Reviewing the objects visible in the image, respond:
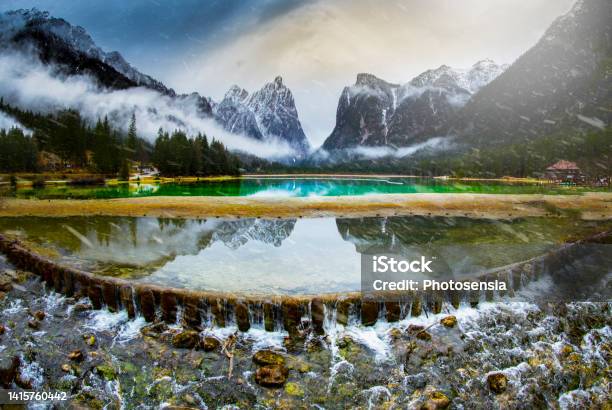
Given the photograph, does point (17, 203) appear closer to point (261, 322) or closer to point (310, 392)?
point (261, 322)

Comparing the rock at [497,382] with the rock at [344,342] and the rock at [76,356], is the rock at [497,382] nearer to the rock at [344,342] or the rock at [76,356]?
the rock at [344,342]

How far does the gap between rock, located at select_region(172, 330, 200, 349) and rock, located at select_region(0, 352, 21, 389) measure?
11.8 ft

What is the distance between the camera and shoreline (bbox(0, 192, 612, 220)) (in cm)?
3070

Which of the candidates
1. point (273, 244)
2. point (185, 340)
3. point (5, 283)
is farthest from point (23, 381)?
point (273, 244)

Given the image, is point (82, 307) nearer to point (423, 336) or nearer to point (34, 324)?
point (34, 324)

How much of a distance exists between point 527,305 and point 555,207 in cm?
3042

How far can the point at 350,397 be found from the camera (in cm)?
774

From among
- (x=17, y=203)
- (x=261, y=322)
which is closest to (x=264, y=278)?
(x=261, y=322)

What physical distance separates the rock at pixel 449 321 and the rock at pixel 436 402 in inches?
130

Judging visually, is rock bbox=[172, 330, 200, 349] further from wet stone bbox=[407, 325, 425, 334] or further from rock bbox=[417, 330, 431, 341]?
rock bbox=[417, 330, 431, 341]

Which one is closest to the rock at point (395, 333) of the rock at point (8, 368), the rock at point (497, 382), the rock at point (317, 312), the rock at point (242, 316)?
the rock at point (317, 312)

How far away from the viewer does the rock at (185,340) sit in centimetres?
936

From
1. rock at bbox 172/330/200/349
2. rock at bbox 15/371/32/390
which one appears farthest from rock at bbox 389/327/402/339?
rock at bbox 15/371/32/390

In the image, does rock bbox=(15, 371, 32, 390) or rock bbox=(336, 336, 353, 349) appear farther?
rock bbox=(336, 336, 353, 349)
